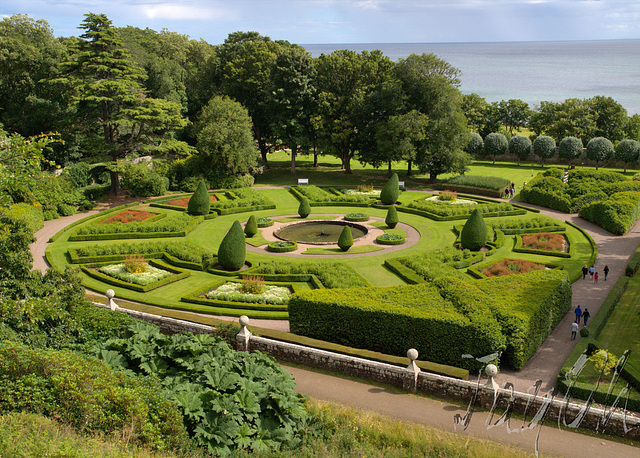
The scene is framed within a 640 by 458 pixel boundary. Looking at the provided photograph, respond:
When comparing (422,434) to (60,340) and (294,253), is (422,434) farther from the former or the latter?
(294,253)

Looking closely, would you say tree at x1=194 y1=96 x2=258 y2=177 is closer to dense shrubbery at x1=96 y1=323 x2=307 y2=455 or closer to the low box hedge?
the low box hedge

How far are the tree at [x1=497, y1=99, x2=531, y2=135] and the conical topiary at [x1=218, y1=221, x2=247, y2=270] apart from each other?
219 feet

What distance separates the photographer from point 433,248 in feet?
115

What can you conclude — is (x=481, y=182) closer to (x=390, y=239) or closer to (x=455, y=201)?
(x=455, y=201)

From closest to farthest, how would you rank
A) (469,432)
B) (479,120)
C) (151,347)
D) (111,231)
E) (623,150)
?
(469,432) < (151,347) < (111,231) < (623,150) < (479,120)

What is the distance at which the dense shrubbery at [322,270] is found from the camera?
28188 mm

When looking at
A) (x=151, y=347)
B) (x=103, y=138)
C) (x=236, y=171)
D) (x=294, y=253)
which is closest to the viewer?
(x=151, y=347)

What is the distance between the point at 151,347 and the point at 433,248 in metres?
22.7

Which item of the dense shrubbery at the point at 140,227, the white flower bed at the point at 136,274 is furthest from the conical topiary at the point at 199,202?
the white flower bed at the point at 136,274

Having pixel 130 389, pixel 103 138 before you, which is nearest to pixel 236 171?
pixel 103 138

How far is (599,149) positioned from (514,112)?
22.8 m

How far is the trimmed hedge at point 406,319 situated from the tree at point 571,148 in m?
53.8

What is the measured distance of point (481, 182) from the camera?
53438 millimetres

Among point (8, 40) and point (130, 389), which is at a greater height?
point (8, 40)
